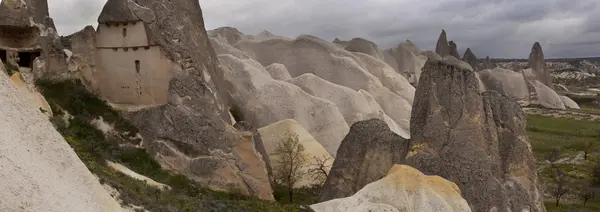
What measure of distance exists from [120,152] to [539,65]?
66095 mm

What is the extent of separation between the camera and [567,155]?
41.9 meters

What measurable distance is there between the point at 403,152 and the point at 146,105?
10.1 metres

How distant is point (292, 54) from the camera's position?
4525 centimetres

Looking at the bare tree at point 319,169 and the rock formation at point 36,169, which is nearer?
the rock formation at point 36,169

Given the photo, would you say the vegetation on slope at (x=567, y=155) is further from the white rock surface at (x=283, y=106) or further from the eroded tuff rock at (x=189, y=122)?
the eroded tuff rock at (x=189, y=122)

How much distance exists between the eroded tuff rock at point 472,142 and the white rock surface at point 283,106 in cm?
1261

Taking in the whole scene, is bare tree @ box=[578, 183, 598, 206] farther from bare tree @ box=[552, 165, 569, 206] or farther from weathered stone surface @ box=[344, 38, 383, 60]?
weathered stone surface @ box=[344, 38, 383, 60]

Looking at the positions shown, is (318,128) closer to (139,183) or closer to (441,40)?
(139,183)

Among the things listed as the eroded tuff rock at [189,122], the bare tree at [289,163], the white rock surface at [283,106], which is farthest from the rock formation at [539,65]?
the eroded tuff rock at [189,122]

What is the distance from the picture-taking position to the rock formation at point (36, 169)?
10.3 meters

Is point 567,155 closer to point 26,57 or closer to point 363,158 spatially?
point 363,158

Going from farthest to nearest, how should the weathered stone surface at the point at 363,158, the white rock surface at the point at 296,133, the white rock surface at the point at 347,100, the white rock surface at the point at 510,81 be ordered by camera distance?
the white rock surface at the point at 510,81, the white rock surface at the point at 347,100, the white rock surface at the point at 296,133, the weathered stone surface at the point at 363,158

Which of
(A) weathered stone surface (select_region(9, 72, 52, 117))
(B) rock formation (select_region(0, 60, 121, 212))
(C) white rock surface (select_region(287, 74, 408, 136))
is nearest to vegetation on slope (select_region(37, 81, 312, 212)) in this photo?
(A) weathered stone surface (select_region(9, 72, 52, 117))

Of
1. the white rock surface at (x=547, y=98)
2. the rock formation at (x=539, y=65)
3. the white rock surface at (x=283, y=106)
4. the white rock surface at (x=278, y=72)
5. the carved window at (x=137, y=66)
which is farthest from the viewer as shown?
the rock formation at (x=539, y=65)
